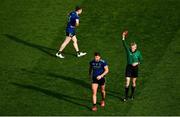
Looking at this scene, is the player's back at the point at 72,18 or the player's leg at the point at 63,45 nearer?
the player's back at the point at 72,18

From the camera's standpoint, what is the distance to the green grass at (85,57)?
21422 millimetres

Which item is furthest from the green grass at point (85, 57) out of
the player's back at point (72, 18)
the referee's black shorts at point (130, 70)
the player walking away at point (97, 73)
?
the player's back at point (72, 18)

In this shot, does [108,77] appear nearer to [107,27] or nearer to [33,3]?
[107,27]

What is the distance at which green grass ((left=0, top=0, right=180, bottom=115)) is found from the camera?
21422 millimetres

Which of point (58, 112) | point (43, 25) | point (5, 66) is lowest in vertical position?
point (58, 112)

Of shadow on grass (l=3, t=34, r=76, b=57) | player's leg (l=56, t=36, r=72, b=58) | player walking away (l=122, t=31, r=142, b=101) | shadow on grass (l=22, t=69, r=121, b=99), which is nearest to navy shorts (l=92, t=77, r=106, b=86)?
player walking away (l=122, t=31, r=142, b=101)

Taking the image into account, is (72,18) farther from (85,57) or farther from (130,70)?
(130,70)

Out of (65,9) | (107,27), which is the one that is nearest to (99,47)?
(107,27)

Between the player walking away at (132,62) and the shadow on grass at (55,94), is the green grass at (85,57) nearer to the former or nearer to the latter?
the shadow on grass at (55,94)

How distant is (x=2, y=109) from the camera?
2111 centimetres

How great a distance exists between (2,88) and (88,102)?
3526mm

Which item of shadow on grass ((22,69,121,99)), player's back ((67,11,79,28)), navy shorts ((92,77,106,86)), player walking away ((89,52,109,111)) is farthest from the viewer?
player's back ((67,11,79,28))

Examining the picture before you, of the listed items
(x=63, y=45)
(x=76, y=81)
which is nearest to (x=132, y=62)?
(x=76, y=81)

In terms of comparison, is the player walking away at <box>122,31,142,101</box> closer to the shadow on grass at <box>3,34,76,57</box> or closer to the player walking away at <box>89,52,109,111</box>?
the player walking away at <box>89,52,109,111</box>
